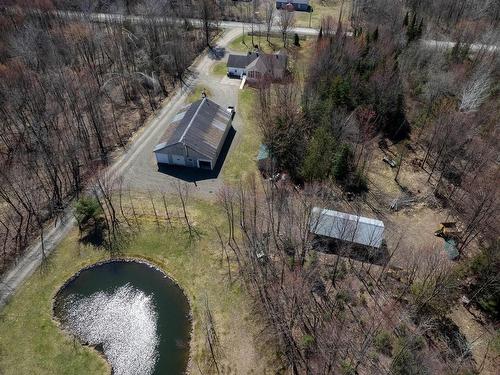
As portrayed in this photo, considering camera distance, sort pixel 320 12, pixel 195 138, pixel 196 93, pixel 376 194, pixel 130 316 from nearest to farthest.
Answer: pixel 130 316, pixel 376 194, pixel 195 138, pixel 196 93, pixel 320 12

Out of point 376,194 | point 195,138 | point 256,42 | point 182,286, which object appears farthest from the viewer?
point 256,42

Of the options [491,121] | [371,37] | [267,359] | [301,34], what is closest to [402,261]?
[267,359]

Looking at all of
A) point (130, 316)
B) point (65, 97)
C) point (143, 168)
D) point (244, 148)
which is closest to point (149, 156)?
point (143, 168)

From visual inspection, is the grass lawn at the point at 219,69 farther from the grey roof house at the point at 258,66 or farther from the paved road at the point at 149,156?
the grey roof house at the point at 258,66

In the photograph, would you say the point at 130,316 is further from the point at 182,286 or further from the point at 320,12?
the point at 320,12

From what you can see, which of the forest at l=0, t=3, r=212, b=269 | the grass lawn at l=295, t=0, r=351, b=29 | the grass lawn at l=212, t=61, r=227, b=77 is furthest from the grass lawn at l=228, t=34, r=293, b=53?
the grass lawn at l=295, t=0, r=351, b=29

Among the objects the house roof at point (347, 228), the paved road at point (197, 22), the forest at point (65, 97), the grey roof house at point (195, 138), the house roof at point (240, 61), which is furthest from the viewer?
the house roof at point (240, 61)

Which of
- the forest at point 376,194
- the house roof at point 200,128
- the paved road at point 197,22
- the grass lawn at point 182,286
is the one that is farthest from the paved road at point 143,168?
the paved road at point 197,22
